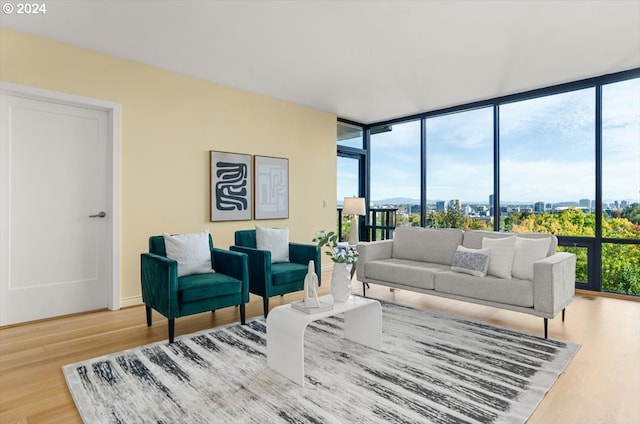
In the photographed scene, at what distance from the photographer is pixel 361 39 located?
3385 mm

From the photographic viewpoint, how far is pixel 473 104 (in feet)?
18.1

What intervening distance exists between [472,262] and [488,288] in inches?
11.9

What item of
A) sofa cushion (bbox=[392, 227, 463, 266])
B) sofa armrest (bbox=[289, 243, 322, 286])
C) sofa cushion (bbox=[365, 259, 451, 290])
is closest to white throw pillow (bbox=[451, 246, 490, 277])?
sofa cushion (bbox=[365, 259, 451, 290])

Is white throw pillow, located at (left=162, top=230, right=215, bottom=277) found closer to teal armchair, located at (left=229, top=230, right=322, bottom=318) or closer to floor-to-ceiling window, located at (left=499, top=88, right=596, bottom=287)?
teal armchair, located at (left=229, top=230, right=322, bottom=318)

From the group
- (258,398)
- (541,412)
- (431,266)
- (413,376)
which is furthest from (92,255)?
(541,412)

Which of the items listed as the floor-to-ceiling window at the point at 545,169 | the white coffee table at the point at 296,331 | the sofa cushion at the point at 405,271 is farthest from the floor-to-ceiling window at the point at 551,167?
the white coffee table at the point at 296,331

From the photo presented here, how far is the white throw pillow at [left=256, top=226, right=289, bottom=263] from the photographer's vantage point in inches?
157

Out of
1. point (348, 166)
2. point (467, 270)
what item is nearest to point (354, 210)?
point (348, 166)

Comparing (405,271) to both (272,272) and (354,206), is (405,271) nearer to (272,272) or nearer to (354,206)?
(272,272)

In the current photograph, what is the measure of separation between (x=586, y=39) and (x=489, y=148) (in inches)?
83.4

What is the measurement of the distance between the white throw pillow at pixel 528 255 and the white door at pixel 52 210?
159 inches

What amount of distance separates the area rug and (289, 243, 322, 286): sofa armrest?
0.94 metres

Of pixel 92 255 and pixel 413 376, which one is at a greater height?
pixel 92 255

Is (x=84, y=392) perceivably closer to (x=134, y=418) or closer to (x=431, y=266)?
(x=134, y=418)
